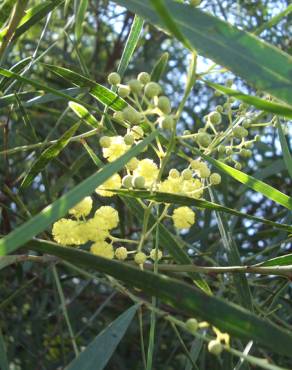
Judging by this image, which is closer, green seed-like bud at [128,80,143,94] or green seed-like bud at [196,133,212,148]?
green seed-like bud at [128,80,143,94]

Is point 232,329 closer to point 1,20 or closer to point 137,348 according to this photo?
point 1,20

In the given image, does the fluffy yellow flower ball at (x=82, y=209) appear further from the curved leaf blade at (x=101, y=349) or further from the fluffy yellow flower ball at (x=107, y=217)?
the curved leaf blade at (x=101, y=349)

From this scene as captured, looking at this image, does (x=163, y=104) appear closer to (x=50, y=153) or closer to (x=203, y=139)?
(x=203, y=139)

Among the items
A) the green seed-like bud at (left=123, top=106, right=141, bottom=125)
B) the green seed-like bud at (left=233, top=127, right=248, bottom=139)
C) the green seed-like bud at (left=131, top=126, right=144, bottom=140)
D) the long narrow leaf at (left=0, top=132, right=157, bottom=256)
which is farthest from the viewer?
the green seed-like bud at (left=233, top=127, right=248, bottom=139)

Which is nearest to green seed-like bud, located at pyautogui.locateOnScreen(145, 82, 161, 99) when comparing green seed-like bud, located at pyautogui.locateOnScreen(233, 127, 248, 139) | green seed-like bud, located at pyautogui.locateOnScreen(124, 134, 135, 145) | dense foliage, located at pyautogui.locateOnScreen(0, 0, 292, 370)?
dense foliage, located at pyautogui.locateOnScreen(0, 0, 292, 370)

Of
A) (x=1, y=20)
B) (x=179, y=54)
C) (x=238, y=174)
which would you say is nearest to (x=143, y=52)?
(x=179, y=54)

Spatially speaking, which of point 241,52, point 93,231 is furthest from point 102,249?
point 241,52

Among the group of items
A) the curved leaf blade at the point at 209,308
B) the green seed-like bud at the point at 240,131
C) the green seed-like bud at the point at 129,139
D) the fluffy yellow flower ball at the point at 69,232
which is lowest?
the curved leaf blade at the point at 209,308

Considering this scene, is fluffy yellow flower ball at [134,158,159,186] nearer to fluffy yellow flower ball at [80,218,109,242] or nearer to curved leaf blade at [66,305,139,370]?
fluffy yellow flower ball at [80,218,109,242]

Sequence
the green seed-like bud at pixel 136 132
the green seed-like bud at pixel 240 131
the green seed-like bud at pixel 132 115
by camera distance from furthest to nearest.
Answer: the green seed-like bud at pixel 240 131 → the green seed-like bud at pixel 136 132 → the green seed-like bud at pixel 132 115

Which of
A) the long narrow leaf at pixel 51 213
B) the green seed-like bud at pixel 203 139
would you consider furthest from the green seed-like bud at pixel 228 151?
the long narrow leaf at pixel 51 213

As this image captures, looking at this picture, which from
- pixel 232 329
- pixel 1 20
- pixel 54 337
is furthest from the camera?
pixel 54 337
